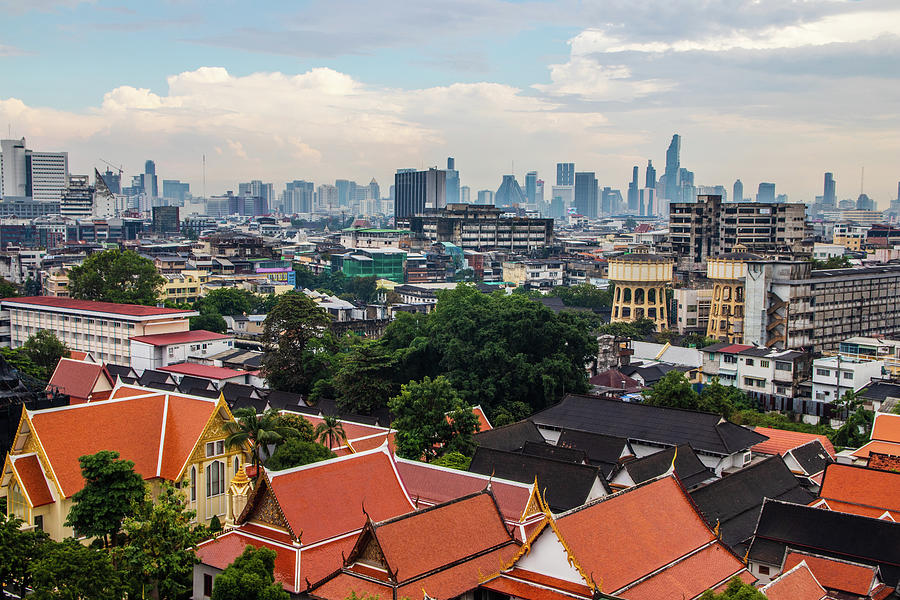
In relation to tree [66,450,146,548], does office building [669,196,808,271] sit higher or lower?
higher

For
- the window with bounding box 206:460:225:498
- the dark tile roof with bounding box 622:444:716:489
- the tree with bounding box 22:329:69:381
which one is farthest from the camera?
the tree with bounding box 22:329:69:381

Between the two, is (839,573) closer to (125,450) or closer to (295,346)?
(125,450)

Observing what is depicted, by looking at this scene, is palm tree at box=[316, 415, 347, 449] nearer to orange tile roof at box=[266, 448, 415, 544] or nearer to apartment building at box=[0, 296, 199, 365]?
orange tile roof at box=[266, 448, 415, 544]

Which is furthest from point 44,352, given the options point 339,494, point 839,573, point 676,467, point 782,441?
point 839,573

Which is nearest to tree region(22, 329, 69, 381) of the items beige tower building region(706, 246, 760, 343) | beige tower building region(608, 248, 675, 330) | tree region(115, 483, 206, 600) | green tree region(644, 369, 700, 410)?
green tree region(644, 369, 700, 410)

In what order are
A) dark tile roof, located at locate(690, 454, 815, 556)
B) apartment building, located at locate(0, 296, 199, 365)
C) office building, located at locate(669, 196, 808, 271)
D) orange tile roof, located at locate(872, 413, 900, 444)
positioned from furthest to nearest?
office building, located at locate(669, 196, 808, 271)
apartment building, located at locate(0, 296, 199, 365)
orange tile roof, located at locate(872, 413, 900, 444)
dark tile roof, located at locate(690, 454, 815, 556)

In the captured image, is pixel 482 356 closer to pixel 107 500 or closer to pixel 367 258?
pixel 107 500
